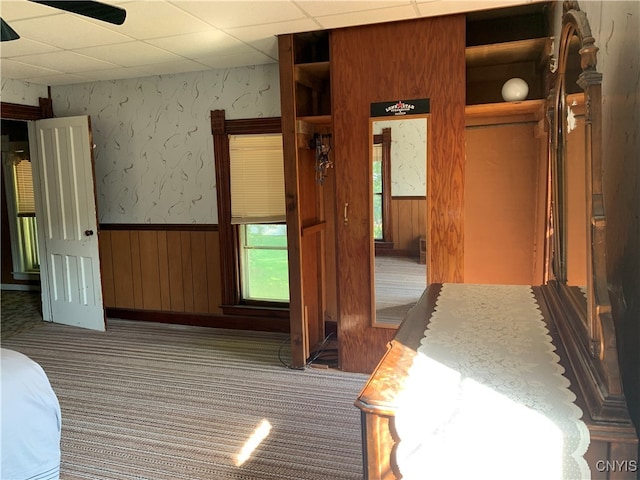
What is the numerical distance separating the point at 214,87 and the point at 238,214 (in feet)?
3.97

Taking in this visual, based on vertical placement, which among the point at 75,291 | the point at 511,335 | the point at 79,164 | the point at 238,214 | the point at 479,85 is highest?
the point at 479,85

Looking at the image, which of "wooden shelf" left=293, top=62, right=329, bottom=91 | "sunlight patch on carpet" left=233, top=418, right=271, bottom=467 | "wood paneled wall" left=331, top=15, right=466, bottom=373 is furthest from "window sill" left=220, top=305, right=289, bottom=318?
"wooden shelf" left=293, top=62, right=329, bottom=91

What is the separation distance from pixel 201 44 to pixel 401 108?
5.25 ft

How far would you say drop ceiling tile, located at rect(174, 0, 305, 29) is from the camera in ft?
9.15

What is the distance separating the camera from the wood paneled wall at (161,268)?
15.7ft

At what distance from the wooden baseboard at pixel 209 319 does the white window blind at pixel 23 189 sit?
260 centimetres

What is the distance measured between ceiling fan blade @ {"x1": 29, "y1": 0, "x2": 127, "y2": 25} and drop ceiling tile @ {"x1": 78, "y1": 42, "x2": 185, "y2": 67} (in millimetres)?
1438

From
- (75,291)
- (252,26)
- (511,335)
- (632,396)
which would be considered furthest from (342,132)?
(75,291)

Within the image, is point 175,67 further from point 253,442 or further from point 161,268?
point 253,442

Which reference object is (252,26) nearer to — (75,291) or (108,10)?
(108,10)

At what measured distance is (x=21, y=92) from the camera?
15.8ft

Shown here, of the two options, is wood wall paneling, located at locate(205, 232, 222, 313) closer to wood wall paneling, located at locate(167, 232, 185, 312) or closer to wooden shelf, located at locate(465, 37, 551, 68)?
wood wall paneling, located at locate(167, 232, 185, 312)

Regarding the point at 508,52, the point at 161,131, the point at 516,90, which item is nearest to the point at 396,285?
the point at 516,90

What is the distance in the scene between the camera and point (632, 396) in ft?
4.27
